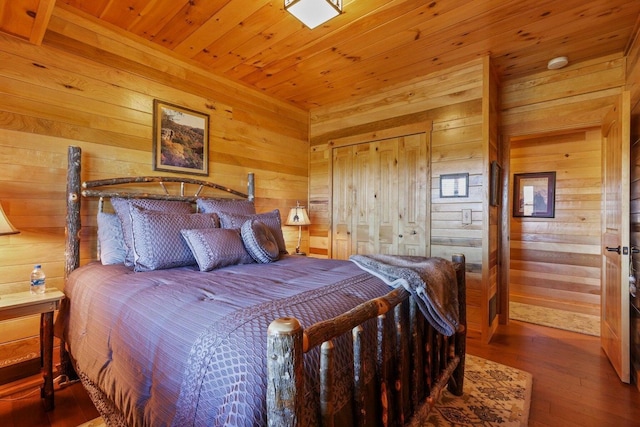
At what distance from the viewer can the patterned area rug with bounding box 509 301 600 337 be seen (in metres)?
3.19

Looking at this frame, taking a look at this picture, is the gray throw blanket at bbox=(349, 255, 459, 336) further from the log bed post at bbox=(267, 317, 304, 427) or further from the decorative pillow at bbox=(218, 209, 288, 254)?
the decorative pillow at bbox=(218, 209, 288, 254)

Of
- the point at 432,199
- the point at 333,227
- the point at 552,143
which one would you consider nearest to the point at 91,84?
the point at 333,227

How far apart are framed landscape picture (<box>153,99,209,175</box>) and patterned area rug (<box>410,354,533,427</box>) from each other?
2683mm

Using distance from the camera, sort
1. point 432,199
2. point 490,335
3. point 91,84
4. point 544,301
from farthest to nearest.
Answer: point 544,301
point 432,199
point 490,335
point 91,84

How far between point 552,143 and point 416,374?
13.3ft

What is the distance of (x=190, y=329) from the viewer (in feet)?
3.38

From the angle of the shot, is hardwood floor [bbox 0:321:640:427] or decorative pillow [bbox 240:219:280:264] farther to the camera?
decorative pillow [bbox 240:219:280:264]

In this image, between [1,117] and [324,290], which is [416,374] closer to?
[324,290]

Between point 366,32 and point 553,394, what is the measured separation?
9.53 feet

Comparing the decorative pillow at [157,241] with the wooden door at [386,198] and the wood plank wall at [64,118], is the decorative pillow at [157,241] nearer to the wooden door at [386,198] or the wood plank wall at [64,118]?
the wood plank wall at [64,118]

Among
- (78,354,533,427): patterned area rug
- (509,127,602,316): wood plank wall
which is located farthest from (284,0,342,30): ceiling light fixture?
(509,127,602,316): wood plank wall

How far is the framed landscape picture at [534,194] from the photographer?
3979 millimetres

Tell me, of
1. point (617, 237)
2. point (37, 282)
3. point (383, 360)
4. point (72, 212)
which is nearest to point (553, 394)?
point (617, 237)

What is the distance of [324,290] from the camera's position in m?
1.35
